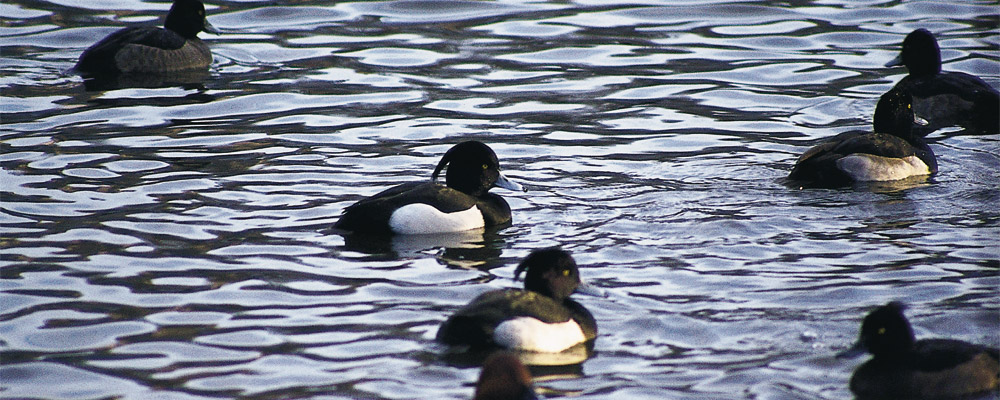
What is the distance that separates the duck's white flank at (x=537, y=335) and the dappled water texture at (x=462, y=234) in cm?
18

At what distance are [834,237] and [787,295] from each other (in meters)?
1.29

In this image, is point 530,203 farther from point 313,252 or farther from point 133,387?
point 133,387

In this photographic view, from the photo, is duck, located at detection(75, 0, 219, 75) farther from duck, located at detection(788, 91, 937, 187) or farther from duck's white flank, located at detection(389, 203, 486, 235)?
duck, located at detection(788, 91, 937, 187)

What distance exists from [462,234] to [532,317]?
94.2 inches

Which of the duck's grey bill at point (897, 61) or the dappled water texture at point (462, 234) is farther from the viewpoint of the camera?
the duck's grey bill at point (897, 61)

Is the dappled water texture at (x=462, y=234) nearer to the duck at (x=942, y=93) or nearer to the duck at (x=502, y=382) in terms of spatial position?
the duck at (x=942, y=93)

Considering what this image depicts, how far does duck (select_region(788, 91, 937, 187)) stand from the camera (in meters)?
9.29

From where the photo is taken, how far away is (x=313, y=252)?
7.85 m

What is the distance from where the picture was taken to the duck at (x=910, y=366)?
5.62 metres

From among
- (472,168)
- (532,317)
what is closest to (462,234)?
(472,168)

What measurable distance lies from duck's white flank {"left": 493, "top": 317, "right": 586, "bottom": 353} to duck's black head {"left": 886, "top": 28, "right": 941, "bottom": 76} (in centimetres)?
732

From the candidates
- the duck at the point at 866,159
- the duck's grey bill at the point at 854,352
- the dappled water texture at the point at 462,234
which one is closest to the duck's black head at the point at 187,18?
the dappled water texture at the point at 462,234

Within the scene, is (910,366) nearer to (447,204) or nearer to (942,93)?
(447,204)

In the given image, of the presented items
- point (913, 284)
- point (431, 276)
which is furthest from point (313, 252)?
point (913, 284)
